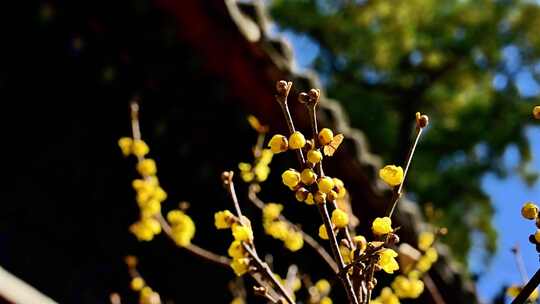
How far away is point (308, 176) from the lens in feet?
3.09

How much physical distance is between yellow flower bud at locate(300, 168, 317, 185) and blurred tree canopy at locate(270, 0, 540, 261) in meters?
7.96

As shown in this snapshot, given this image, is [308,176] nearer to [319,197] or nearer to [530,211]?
[319,197]

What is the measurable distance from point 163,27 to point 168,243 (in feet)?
2.99

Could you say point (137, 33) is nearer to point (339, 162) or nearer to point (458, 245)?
point (339, 162)

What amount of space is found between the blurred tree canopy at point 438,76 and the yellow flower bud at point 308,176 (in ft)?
26.1

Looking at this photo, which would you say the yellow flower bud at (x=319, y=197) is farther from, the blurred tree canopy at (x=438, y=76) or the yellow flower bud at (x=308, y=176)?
the blurred tree canopy at (x=438, y=76)

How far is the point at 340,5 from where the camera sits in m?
9.85

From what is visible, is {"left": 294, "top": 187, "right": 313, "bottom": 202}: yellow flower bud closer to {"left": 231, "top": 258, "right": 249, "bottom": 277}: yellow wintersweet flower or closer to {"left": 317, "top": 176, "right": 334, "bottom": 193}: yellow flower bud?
{"left": 317, "top": 176, "right": 334, "bottom": 193}: yellow flower bud

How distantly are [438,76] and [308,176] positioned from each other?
9478mm

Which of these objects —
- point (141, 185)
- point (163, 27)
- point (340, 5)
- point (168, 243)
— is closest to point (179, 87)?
point (163, 27)

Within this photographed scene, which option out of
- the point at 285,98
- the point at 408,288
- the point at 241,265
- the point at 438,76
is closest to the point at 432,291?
the point at 408,288

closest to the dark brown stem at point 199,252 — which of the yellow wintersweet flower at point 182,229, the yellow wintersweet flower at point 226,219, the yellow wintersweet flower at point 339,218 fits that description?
the yellow wintersweet flower at point 182,229

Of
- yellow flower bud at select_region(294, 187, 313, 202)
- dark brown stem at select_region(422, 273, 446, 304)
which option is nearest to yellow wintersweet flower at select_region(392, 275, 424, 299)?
yellow flower bud at select_region(294, 187, 313, 202)

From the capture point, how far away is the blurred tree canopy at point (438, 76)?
910cm
